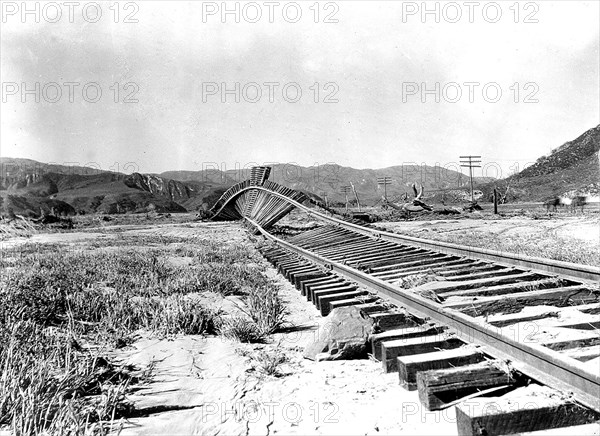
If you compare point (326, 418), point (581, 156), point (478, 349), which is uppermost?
point (581, 156)

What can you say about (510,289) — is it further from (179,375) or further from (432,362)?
(179,375)

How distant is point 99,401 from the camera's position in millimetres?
2641

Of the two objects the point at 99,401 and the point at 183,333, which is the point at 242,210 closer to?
the point at 183,333

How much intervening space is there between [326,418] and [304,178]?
191 metres

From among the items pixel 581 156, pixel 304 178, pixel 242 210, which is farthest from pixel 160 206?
pixel 304 178

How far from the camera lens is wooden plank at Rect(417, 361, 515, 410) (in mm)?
2303

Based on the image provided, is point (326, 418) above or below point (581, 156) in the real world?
below

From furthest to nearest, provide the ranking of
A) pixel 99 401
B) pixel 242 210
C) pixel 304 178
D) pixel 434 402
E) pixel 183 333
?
pixel 304 178 → pixel 242 210 → pixel 183 333 → pixel 99 401 → pixel 434 402

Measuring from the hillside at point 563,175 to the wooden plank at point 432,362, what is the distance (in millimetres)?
44920

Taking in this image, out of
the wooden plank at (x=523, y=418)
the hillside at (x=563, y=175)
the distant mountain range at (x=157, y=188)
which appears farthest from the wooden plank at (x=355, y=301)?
the hillside at (x=563, y=175)

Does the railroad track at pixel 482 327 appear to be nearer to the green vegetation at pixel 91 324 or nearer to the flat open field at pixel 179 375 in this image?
the flat open field at pixel 179 375

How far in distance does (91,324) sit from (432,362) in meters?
3.06

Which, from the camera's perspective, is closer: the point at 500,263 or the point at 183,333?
the point at 183,333

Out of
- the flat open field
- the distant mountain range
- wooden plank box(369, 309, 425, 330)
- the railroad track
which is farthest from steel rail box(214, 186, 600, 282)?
the distant mountain range
